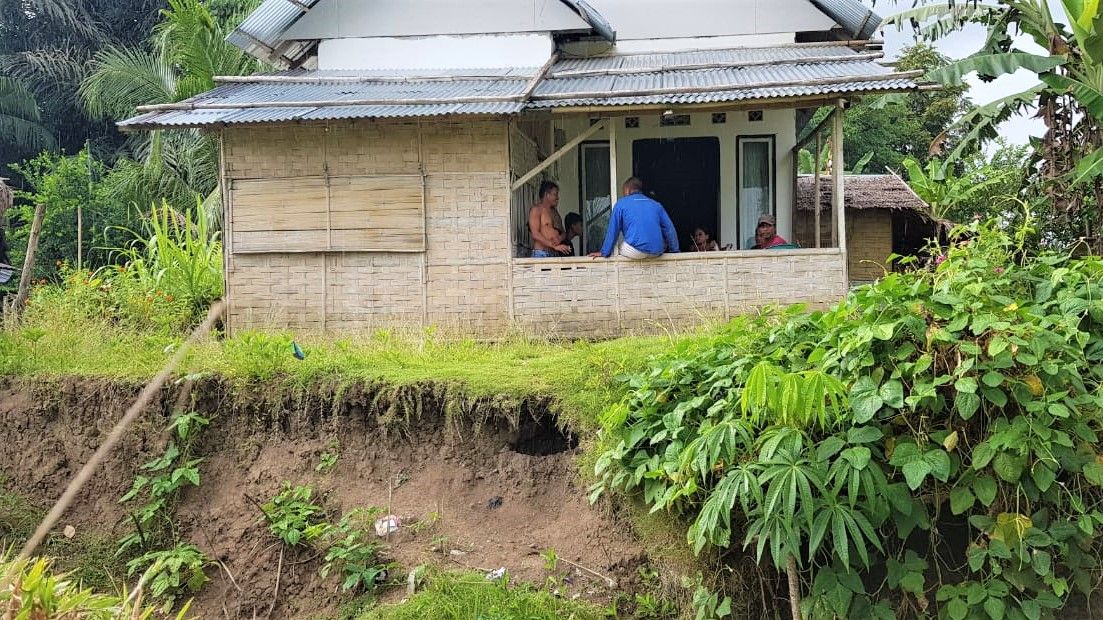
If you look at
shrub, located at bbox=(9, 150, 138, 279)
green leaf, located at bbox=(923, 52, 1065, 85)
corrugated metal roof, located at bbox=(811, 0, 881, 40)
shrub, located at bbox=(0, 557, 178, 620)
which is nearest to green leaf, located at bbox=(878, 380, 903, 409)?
shrub, located at bbox=(0, 557, 178, 620)

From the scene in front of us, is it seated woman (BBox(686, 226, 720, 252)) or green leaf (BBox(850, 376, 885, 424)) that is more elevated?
seated woman (BBox(686, 226, 720, 252))

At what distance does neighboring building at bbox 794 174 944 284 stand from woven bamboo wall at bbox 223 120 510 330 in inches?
208

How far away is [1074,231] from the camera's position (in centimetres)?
1201

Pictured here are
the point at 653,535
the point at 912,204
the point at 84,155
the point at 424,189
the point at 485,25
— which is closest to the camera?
the point at 653,535

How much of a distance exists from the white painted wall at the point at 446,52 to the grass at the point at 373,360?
11.9 ft

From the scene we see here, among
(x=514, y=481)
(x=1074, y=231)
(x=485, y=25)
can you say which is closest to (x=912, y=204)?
(x=1074, y=231)

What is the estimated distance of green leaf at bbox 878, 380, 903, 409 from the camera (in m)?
5.30

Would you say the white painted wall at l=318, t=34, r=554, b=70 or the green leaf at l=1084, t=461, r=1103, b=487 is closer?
the green leaf at l=1084, t=461, r=1103, b=487

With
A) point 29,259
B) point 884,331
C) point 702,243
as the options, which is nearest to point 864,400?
point 884,331

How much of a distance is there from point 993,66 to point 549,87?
477 centimetres

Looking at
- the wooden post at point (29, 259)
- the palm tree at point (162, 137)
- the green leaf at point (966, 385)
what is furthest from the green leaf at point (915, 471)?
the palm tree at point (162, 137)

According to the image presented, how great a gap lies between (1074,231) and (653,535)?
8275 mm

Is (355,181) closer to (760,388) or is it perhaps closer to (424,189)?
(424,189)

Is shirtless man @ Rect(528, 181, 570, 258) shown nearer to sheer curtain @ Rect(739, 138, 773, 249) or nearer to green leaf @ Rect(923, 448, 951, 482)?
sheer curtain @ Rect(739, 138, 773, 249)
